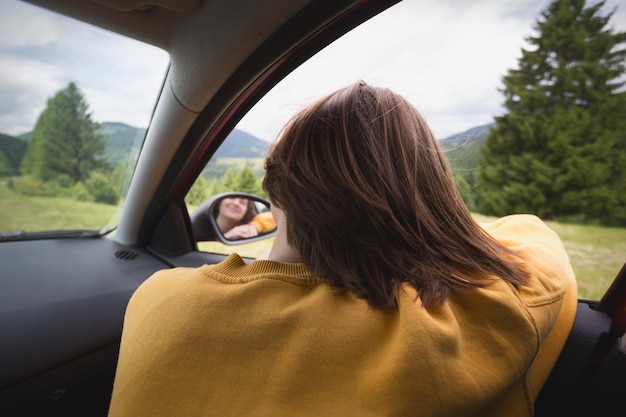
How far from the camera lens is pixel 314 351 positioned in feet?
2.67

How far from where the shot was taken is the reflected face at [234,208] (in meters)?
2.85

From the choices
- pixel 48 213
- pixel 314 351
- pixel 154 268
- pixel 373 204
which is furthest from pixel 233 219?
pixel 314 351

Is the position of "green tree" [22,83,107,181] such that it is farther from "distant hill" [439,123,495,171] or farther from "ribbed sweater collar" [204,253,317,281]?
"distant hill" [439,123,495,171]

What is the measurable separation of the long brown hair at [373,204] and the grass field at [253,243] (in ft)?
2.53

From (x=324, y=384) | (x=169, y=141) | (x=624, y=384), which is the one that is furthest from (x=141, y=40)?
(x=624, y=384)

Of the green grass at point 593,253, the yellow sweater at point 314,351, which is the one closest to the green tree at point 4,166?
the yellow sweater at point 314,351

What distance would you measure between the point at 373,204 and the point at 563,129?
Result: 139 cm

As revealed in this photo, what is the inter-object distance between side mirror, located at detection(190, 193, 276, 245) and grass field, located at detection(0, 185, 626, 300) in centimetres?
7

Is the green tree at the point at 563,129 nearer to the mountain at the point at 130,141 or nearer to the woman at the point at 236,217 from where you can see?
the mountain at the point at 130,141

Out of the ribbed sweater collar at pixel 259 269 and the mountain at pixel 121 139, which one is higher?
the mountain at pixel 121 139

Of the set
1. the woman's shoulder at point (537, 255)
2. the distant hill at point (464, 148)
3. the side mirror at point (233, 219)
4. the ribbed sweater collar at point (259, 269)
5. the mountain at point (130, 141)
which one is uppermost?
the mountain at point (130, 141)

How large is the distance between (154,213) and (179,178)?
1.20 feet

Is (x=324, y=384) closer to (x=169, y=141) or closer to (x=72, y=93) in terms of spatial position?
(x=169, y=141)

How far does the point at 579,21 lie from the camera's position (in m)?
1.63
